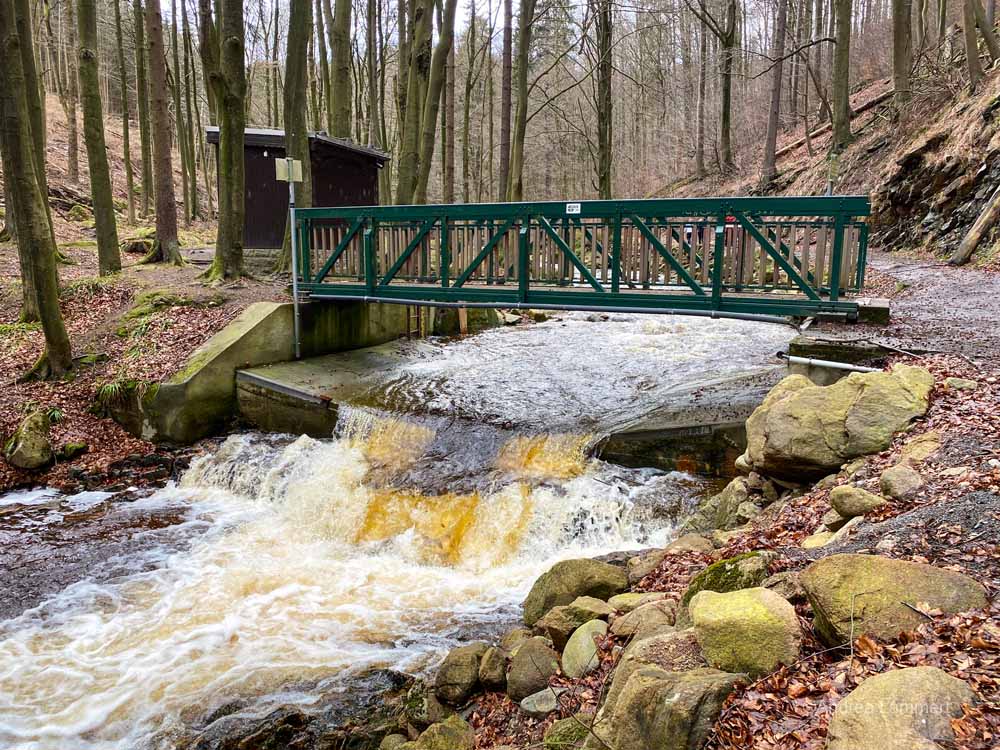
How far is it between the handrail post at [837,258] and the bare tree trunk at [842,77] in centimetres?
1419

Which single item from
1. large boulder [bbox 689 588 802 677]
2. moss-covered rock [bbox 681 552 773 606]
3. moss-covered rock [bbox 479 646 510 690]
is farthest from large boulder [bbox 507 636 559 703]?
large boulder [bbox 689 588 802 677]

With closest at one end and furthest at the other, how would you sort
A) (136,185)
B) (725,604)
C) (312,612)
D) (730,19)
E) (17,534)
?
(725,604)
(312,612)
(17,534)
(730,19)
(136,185)

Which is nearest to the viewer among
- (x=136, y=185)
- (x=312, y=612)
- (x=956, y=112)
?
(x=312, y=612)

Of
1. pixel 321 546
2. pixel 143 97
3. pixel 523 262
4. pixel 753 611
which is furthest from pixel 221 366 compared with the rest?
pixel 143 97

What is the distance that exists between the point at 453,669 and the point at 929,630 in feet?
10.1

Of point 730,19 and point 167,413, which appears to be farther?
point 730,19

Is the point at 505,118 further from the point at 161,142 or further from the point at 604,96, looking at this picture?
the point at 161,142

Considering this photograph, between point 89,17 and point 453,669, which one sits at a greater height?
point 89,17

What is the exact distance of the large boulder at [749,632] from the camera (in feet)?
10.7

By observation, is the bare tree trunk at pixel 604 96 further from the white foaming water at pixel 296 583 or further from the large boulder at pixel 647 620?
the large boulder at pixel 647 620

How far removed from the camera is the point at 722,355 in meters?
12.1

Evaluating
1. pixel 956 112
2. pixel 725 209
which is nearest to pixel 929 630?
pixel 725 209

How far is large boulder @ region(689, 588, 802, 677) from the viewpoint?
10.7ft

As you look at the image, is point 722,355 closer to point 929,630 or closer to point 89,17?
point 929,630
